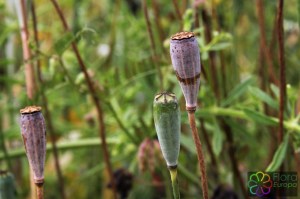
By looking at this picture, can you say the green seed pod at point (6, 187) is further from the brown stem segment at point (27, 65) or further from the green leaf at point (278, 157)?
the green leaf at point (278, 157)

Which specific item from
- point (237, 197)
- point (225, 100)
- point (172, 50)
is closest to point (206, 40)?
point (225, 100)

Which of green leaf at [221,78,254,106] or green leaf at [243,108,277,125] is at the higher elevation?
green leaf at [221,78,254,106]

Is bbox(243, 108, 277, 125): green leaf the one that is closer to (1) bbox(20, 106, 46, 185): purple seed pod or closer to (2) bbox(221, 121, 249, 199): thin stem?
(2) bbox(221, 121, 249, 199): thin stem

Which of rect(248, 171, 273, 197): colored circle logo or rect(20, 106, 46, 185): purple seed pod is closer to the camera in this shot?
rect(20, 106, 46, 185): purple seed pod

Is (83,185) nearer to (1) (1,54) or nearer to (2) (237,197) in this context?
(1) (1,54)

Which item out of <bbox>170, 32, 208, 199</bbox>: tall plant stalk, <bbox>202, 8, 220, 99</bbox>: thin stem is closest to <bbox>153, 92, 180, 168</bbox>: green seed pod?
<bbox>170, 32, 208, 199</bbox>: tall plant stalk

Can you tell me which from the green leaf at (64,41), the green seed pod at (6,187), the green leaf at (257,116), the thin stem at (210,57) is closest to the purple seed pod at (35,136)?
the green seed pod at (6,187)
